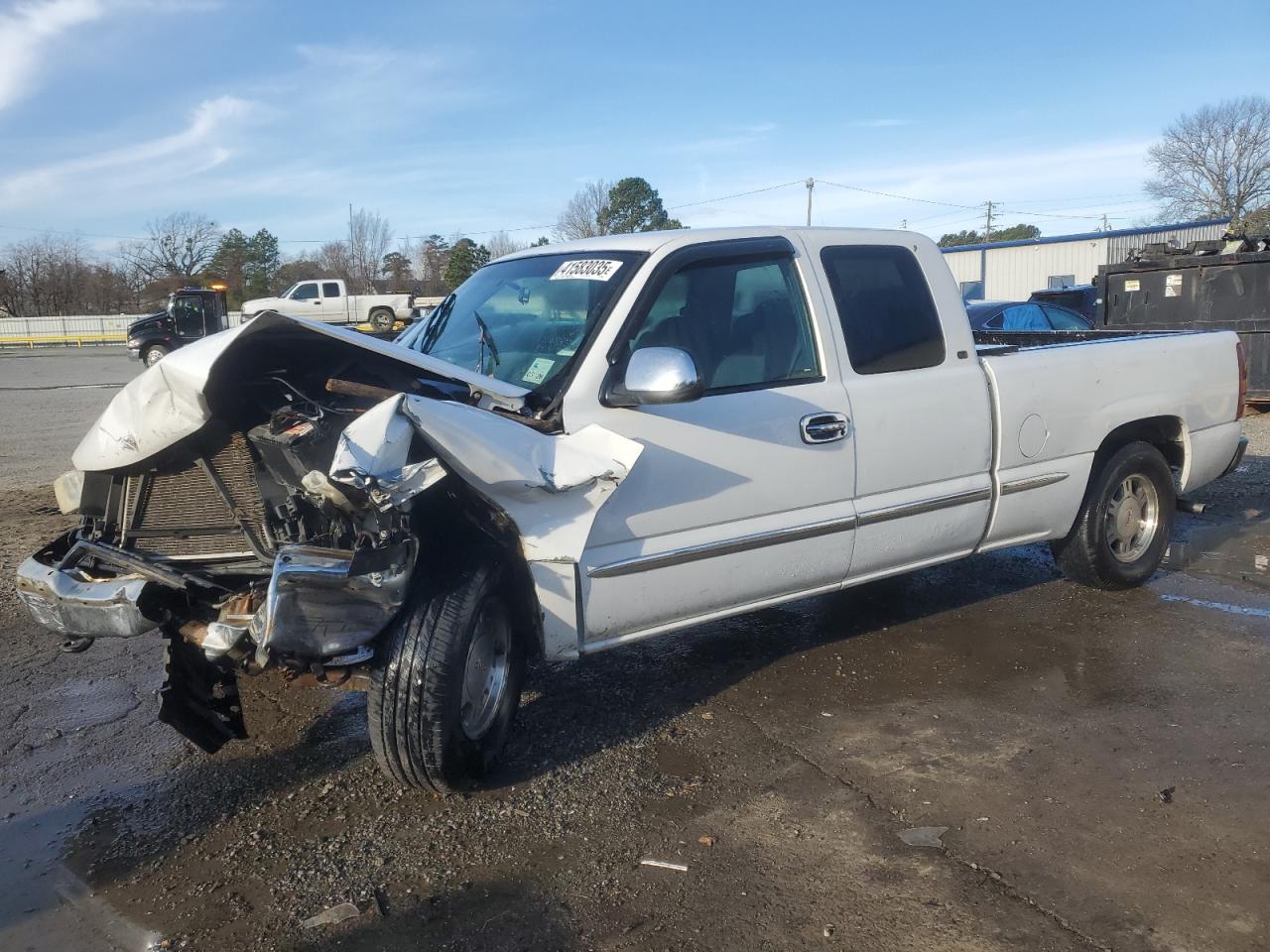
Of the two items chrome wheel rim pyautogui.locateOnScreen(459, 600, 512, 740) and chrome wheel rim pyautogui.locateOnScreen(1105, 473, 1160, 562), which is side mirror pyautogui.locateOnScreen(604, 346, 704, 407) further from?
chrome wheel rim pyautogui.locateOnScreen(1105, 473, 1160, 562)

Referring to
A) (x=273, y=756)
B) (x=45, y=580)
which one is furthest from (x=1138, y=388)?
(x=45, y=580)

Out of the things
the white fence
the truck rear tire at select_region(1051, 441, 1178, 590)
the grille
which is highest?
the white fence

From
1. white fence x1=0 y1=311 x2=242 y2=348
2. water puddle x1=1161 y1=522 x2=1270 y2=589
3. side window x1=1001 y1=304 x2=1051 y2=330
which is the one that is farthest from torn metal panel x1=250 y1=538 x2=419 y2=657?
white fence x1=0 y1=311 x2=242 y2=348

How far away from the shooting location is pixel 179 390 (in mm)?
3121

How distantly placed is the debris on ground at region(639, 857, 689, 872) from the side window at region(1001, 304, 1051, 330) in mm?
11817

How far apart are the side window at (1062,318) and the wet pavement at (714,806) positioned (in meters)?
9.48

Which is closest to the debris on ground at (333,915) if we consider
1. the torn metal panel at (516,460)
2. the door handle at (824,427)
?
the torn metal panel at (516,460)

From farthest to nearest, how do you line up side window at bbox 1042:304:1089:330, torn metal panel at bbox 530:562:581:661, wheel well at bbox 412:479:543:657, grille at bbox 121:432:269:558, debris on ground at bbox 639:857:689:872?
1. side window at bbox 1042:304:1089:330
2. torn metal panel at bbox 530:562:581:661
3. wheel well at bbox 412:479:543:657
4. grille at bbox 121:432:269:558
5. debris on ground at bbox 639:857:689:872

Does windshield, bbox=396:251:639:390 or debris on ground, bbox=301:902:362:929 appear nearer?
debris on ground, bbox=301:902:362:929

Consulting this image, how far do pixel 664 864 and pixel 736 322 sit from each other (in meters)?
2.17

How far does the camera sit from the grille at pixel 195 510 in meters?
3.41

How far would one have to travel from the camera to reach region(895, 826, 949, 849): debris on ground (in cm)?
330

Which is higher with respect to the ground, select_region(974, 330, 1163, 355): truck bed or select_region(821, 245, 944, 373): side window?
select_region(821, 245, 944, 373): side window

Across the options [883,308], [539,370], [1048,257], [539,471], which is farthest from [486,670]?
[1048,257]
